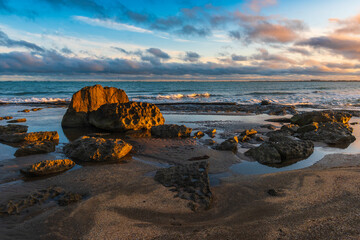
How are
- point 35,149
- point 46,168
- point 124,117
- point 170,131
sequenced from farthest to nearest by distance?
point 124,117 → point 170,131 → point 35,149 → point 46,168

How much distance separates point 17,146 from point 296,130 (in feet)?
30.3

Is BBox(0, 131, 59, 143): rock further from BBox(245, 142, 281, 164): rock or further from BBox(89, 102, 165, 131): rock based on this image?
BBox(245, 142, 281, 164): rock

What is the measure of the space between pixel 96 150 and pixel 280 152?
4.34m

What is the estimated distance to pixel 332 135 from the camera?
276 inches

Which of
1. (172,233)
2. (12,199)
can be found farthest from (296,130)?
(12,199)

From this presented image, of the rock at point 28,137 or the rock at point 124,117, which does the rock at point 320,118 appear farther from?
the rock at point 28,137

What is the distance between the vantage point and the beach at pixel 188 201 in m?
2.56

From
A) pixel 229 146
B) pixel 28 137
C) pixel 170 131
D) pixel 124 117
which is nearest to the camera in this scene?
pixel 229 146

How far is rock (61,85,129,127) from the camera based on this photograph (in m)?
9.64

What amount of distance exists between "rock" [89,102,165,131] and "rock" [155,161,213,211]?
14.8 feet

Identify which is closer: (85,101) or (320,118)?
(320,118)

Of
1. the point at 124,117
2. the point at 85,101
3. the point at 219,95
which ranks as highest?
the point at 85,101

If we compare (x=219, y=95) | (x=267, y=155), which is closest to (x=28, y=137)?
(x=267, y=155)

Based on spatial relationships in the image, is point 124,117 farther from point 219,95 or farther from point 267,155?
point 219,95
